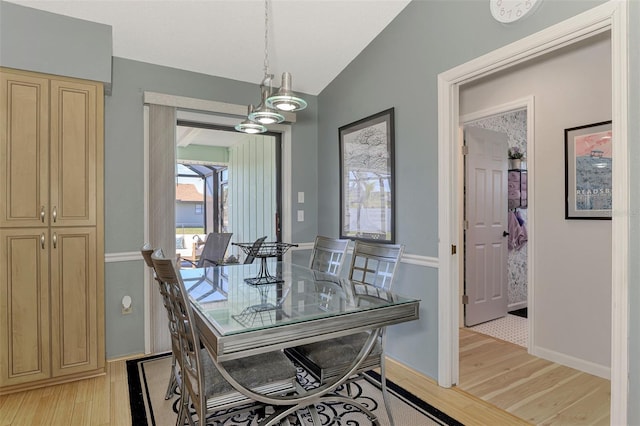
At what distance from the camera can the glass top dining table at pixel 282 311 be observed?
1364 mm

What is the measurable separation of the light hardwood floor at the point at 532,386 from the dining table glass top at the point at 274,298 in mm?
1136

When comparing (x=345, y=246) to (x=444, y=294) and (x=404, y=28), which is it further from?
(x=404, y=28)

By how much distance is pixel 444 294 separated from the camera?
241 cm

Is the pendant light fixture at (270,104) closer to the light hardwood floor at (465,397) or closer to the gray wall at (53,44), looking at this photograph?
the gray wall at (53,44)

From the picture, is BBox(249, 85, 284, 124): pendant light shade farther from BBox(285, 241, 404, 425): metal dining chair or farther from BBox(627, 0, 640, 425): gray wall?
BBox(627, 0, 640, 425): gray wall

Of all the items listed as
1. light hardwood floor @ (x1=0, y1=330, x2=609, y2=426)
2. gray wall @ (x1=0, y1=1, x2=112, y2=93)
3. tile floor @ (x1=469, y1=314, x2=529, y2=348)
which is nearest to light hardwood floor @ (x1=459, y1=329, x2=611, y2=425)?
light hardwood floor @ (x1=0, y1=330, x2=609, y2=426)

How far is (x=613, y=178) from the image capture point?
5.27ft

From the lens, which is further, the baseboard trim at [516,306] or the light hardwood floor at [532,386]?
the baseboard trim at [516,306]

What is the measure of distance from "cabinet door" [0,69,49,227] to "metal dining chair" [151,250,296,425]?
1.27 m

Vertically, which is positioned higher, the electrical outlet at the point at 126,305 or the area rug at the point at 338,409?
the electrical outlet at the point at 126,305

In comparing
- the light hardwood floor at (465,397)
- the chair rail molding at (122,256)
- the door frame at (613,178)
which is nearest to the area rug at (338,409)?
the light hardwood floor at (465,397)

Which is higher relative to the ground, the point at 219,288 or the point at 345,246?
the point at 345,246

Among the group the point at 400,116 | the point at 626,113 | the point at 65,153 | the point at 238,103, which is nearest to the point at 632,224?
the point at 626,113

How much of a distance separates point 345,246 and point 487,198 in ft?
6.76
